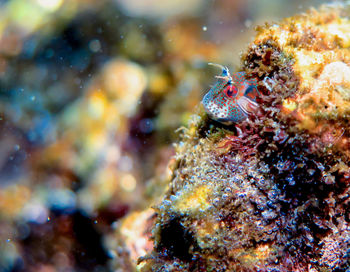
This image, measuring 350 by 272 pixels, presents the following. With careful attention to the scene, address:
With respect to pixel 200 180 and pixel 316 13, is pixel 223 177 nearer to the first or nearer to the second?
pixel 200 180

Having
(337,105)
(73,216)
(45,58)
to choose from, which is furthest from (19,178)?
(337,105)

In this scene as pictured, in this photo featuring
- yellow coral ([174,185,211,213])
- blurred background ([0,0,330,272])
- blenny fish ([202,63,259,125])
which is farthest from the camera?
blurred background ([0,0,330,272])

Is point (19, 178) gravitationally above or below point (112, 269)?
above

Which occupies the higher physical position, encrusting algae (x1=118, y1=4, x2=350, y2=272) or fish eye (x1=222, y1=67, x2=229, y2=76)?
fish eye (x1=222, y1=67, x2=229, y2=76)

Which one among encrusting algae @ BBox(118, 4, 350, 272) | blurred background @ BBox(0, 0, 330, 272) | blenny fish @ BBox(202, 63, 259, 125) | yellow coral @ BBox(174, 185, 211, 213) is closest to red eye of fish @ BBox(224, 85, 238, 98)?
blenny fish @ BBox(202, 63, 259, 125)

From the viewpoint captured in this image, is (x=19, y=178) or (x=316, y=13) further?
(x=19, y=178)

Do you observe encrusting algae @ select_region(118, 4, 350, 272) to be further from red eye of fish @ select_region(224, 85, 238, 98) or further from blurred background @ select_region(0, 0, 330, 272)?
blurred background @ select_region(0, 0, 330, 272)

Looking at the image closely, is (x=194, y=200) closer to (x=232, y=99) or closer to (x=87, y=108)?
(x=232, y=99)
